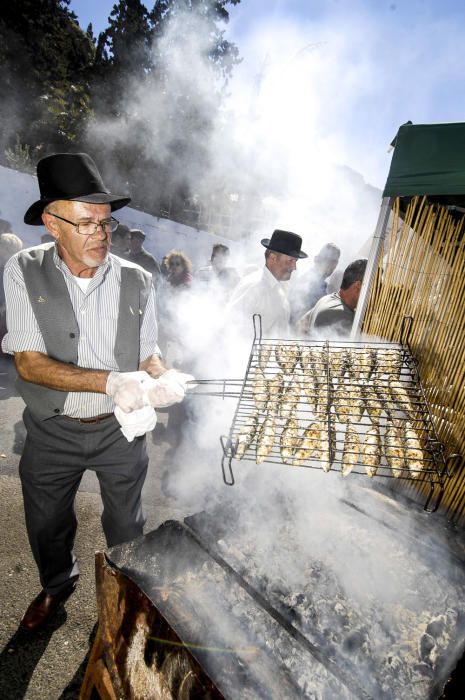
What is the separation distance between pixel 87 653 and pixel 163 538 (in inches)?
54.8

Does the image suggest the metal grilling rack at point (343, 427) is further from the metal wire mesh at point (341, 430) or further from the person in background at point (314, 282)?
the person in background at point (314, 282)

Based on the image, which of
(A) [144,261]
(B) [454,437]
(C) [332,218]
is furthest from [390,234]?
(C) [332,218]

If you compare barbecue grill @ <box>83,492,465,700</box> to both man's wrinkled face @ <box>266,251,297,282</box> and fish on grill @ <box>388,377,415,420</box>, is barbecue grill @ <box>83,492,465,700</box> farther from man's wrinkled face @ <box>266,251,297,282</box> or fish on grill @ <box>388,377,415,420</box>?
man's wrinkled face @ <box>266,251,297,282</box>

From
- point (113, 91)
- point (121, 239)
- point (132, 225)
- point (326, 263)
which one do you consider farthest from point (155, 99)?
point (326, 263)

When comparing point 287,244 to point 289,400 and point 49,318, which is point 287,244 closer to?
point 289,400

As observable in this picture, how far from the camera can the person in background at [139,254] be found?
7820 millimetres

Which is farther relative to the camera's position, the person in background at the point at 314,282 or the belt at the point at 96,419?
the person in background at the point at 314,282

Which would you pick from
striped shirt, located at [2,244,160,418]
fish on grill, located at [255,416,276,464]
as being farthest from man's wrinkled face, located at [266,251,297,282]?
fish on grill, located at [255,416,276,464]

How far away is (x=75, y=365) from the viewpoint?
248 cm

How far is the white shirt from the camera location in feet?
15.0

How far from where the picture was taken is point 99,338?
2564 mm

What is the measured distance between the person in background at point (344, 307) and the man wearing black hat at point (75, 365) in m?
2.52

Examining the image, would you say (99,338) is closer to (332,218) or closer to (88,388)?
(88,388)

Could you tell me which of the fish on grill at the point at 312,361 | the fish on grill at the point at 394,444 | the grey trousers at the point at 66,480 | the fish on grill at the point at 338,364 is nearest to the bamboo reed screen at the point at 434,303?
the fish on grill at the point at 394,444
